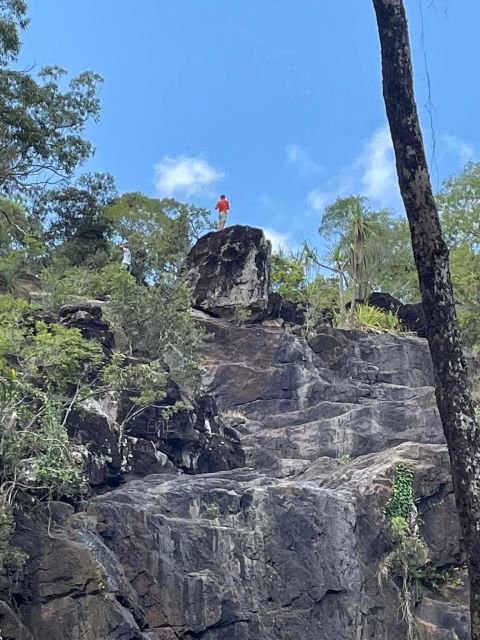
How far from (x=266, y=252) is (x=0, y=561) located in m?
13.9

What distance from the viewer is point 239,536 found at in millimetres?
13250

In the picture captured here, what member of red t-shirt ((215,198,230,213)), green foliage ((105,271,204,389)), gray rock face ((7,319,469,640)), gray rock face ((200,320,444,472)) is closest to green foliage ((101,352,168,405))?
gray rock face ((7,319,469,640))

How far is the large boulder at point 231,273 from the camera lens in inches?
864

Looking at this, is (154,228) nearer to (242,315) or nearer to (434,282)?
(242,315)

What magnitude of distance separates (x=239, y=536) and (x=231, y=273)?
10.3 meters

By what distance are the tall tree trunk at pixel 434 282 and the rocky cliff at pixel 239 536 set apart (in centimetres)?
584

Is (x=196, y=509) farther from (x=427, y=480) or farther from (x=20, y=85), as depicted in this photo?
(x=20, y=85)

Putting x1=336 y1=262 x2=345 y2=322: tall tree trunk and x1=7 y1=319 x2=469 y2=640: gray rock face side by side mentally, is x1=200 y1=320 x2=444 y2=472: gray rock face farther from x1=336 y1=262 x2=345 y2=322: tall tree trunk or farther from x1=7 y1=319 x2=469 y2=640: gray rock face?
x1=336 y1=262 x2=345 y2=322: tall tree trunk

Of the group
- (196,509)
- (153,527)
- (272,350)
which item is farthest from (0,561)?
(272,350)

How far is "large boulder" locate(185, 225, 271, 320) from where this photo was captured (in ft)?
72.0

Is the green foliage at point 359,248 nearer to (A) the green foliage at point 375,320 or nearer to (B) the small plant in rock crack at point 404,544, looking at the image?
(A) the green foliage at point 375,320

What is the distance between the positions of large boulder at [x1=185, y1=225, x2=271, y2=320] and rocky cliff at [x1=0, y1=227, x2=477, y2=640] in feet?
15.3

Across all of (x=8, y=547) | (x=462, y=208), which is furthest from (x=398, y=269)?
(x=8, y=547)

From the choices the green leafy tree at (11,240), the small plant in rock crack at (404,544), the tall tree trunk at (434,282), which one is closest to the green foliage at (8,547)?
the small plant in rock crack at (404,544)
